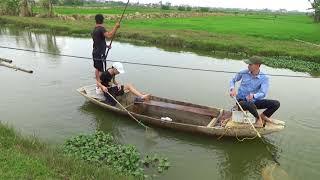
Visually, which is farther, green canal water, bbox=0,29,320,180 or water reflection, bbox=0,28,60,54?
water reflection, bbox=0,28,60,54

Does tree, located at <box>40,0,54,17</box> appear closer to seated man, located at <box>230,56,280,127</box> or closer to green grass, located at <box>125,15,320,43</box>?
green grass, located at <box>125,15,320,43</box>

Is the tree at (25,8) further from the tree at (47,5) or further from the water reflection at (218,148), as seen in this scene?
the water reflection at (218,148)

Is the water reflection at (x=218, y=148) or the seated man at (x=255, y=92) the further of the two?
the seated man at (x=255, y=92)

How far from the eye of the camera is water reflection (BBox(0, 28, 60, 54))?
24.6m

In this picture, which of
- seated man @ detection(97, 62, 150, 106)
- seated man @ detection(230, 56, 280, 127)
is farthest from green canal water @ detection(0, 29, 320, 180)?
seated man @ detection(230, 56, 280, 127)

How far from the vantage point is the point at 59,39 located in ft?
94.7

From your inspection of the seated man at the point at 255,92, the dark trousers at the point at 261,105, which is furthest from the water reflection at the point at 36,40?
the dark trousers at the point at 261,105

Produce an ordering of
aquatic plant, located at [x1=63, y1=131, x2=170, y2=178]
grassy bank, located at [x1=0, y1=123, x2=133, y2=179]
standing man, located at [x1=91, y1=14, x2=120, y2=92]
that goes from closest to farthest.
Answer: grassy bank, located at [x1=0, y1=123, x2=133, y2=179] < aquatic plant, located at [x1=63, y1=131, x2=170, y2=178] < standing man, located at [x1=91, y1=14, x2=120, y2=92]

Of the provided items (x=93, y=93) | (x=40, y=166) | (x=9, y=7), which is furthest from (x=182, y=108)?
(x=9, y=7)

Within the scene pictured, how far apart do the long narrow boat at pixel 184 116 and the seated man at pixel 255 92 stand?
0.96ft

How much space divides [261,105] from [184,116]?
212cm

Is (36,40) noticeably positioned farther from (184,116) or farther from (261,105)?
(261,105)

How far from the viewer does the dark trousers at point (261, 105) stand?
30.8 ft

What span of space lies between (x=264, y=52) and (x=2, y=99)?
15.2m
